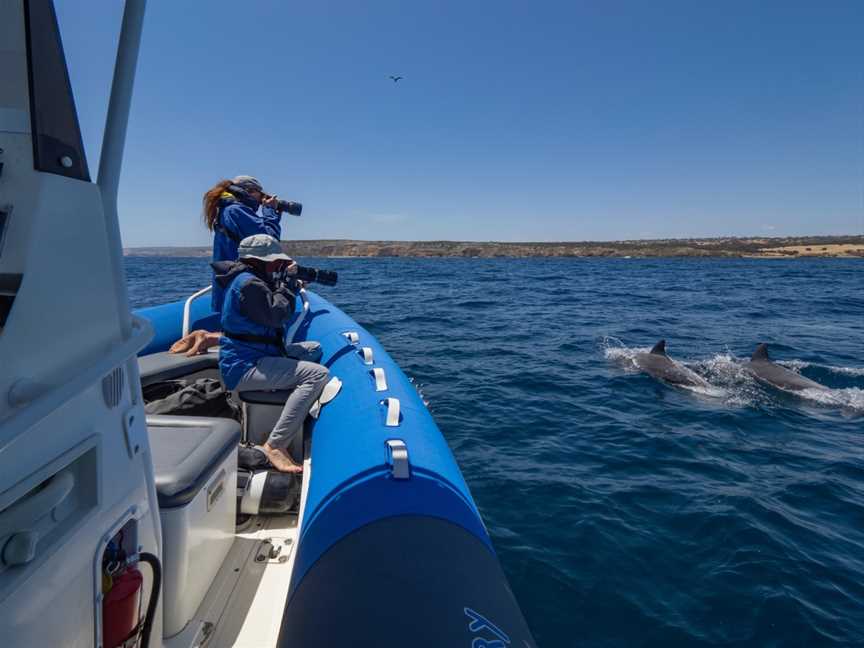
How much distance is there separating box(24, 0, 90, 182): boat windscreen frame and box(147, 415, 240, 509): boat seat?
132 cm

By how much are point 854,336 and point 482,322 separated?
1118 cm

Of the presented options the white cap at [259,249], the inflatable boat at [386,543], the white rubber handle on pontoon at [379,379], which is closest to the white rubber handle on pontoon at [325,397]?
the inflatable boat at [386,543]

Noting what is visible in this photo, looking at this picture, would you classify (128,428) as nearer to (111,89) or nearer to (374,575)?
(111,89)

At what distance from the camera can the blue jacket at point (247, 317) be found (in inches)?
138

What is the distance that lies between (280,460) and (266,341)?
959mm

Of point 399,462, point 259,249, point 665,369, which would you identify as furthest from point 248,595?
point 665,369

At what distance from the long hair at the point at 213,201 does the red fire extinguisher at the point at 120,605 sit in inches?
169

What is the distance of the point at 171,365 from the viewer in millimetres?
4441

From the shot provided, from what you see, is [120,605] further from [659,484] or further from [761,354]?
[761,354]

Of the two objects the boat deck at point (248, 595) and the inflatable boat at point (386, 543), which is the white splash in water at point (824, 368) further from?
the boat deck at point (248, 595)

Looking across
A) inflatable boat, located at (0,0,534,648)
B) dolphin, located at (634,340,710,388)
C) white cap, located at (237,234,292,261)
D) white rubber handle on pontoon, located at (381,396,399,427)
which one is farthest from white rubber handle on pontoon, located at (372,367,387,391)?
dolphin, located at (634,340,710,388)

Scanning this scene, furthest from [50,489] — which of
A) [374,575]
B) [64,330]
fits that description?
[374,575]

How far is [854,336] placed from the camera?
14094 mm

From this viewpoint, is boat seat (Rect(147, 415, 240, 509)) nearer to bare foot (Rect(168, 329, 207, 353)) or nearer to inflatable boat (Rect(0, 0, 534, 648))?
→ inflatable boat (Rect(0, 0, 534, 648))
